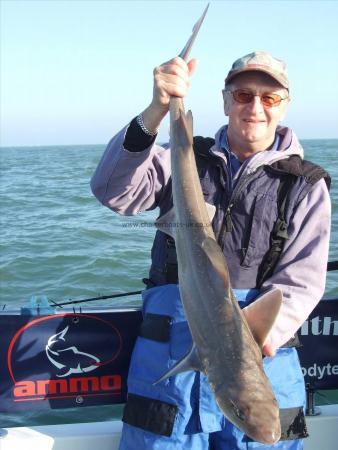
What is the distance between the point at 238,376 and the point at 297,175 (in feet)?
4.80

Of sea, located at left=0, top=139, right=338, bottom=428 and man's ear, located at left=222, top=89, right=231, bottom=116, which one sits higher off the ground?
man's ear, located at left=222, top=89, right=231, bottom=116

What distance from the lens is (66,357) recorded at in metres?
4.28

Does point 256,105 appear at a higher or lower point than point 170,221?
higher

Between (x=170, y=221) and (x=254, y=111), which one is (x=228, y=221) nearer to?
(x=170, y=221)

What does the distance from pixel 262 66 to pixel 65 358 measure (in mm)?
2661

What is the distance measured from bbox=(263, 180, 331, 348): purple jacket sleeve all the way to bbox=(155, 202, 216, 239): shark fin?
22.1 inches

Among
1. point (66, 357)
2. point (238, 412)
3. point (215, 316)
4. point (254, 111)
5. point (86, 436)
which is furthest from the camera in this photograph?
point (66, 357)

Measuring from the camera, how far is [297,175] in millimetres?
3582

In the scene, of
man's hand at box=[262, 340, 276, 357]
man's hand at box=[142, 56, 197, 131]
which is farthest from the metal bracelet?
man's hand at box=[262, 340, 276, 357]

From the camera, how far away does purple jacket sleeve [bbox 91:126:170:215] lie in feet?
11.3

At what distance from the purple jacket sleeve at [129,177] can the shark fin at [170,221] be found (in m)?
0.33

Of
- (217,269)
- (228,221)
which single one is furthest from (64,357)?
(217,269)

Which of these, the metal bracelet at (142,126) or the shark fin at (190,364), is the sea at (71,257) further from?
the shark fin at (190,364)

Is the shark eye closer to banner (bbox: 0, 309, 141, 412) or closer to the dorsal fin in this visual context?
the dorsal fin
